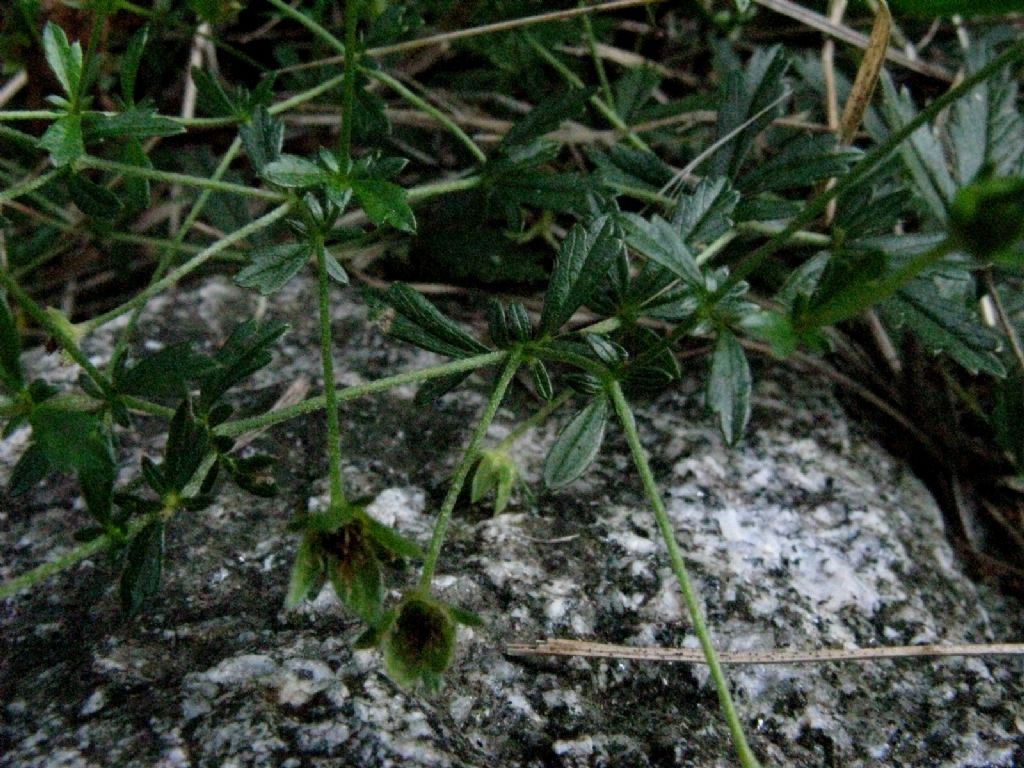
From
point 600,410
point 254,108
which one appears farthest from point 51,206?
point 600,410

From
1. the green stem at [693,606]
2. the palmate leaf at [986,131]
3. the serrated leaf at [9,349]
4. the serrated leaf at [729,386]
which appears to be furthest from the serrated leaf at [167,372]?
the palmate leaf at [986,131]

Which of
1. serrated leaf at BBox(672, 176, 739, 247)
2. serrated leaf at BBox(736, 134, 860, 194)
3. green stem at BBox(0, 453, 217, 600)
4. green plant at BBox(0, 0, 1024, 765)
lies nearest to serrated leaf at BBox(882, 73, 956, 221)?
green plant at BBox(0, 0, 1024, 765)

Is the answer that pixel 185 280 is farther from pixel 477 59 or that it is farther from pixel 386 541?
pixel 386 541

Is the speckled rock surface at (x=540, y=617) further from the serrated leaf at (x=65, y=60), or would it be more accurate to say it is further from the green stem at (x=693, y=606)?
the serrated leaf at (x=65, y=60)

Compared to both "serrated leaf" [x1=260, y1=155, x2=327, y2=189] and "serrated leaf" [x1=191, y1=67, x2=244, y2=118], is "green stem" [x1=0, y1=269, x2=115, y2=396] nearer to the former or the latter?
"serrated leaf" [x1=260, y1=155, x2=327, y2=189]

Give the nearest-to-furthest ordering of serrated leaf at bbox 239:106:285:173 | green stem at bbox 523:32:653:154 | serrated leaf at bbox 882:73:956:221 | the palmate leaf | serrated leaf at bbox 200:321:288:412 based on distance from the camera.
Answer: serrated leaf at bbox 200:321:288:412
serrated leaf at bbox 239:106:285:173
serrated leaf at bbox 882:73:956:221
the palmate leaf
green stem at bbox 523:32:653:154

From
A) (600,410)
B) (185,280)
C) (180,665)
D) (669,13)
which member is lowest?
(180,665)
